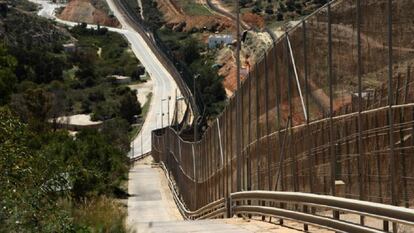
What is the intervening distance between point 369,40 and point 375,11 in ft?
1.66

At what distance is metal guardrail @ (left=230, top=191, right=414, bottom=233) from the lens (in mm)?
11094

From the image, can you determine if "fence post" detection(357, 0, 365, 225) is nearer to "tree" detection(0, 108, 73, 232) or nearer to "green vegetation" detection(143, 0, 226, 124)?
"tree" detection(0, 108, 73, 232)

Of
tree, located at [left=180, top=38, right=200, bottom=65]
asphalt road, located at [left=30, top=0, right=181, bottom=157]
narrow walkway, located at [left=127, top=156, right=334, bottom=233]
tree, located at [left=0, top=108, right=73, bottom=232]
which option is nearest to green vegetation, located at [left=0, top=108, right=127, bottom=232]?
tree, located at [left=0, top=108, right=73, bottom=232]

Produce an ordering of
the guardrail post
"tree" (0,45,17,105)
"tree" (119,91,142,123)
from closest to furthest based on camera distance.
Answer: the guardrail post
"tree" (0,45,17,105)
"tree" (119,91,142,123)

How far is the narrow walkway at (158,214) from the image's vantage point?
1872cm

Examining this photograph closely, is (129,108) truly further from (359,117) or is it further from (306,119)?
(359,117)

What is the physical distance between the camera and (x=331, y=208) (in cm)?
1401

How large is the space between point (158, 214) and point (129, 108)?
252 ft

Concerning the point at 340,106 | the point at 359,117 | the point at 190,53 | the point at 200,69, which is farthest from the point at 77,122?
the point at 359,117

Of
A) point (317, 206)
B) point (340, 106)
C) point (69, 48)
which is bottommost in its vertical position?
point (317, 206)

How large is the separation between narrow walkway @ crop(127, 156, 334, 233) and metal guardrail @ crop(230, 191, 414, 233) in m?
0.38

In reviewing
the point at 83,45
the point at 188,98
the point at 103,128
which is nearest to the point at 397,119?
the point at 103,128

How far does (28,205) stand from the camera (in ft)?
35.4

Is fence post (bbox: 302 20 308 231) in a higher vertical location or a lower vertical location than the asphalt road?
lower
